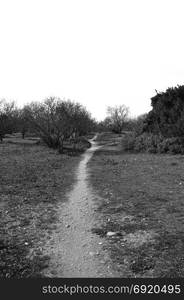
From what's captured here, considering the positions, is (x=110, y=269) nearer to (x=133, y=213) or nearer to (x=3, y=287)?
(x=3, y=287)

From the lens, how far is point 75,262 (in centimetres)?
655

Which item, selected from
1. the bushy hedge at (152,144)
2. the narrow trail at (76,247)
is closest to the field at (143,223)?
the narrow trail at (76,247)

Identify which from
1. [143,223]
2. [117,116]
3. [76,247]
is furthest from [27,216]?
[117,116]

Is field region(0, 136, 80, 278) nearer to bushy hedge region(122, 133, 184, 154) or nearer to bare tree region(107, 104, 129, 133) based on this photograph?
bushy hedge region(122, 133, 184, 154)

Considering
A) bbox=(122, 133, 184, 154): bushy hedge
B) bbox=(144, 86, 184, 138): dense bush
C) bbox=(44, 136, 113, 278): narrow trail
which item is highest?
bbox=(144, 86, 184, 138): dense bush

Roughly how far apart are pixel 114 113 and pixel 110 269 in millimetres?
102560

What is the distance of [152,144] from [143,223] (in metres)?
22.2

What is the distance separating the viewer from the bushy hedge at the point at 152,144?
27.7 metres

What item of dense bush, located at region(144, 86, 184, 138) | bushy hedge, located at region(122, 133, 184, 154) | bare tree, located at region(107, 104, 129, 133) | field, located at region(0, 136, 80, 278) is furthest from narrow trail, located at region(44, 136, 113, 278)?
bare tree, located at region(107, 104, 129, 133)

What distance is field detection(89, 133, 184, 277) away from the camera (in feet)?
20.9

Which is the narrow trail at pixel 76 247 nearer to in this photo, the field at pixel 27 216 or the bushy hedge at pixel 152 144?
the field at pixel 27 216

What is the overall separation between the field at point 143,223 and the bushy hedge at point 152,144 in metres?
11.7

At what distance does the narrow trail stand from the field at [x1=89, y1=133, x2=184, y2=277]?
27cm

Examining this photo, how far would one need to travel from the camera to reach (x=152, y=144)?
3044 cm
